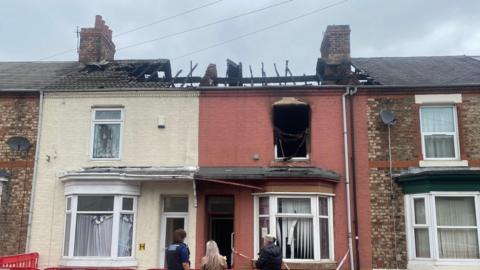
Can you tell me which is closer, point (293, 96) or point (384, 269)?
point (384, 269)

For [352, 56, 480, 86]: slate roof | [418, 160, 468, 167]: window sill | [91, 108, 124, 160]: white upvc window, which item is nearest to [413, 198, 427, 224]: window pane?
[418, 160, 468, 167]: window sill

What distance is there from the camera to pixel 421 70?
1747 cm

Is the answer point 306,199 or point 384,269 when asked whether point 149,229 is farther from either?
point 384,269

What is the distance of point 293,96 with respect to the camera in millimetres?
15789

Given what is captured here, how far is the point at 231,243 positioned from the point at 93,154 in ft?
16.9

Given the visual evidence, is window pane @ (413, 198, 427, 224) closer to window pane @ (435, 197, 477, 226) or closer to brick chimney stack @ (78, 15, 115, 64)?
window pane @ (435, 197, 477, 226)

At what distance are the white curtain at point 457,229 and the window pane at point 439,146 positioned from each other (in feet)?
5.12

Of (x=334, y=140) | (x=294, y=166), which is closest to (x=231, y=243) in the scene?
(x=294, y=166)

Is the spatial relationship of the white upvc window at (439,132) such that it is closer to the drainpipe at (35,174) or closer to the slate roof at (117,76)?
the slate roof at (117,76)

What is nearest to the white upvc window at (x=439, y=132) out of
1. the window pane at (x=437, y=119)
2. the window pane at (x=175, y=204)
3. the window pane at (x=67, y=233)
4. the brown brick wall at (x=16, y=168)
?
the window pane at (x=437, y=119)

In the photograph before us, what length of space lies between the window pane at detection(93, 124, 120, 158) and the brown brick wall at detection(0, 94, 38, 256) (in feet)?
6.44

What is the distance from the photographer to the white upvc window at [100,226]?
1461cm

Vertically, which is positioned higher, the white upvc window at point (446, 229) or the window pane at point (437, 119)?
the window pane at point (437, 119)

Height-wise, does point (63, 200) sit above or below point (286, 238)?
above
